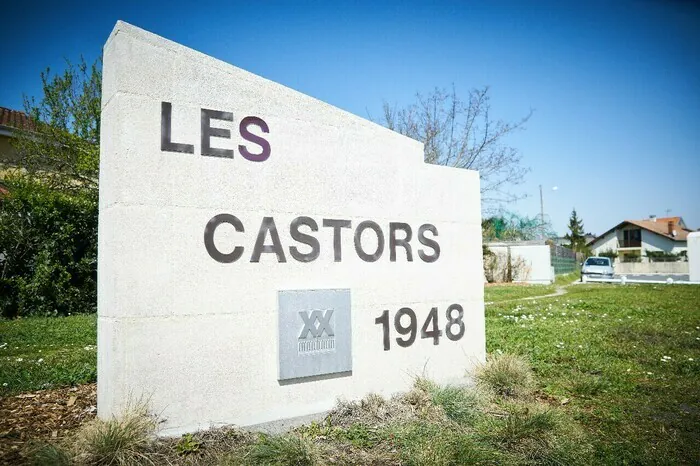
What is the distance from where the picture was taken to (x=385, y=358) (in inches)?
198

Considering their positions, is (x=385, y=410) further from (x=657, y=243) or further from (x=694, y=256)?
(x=657, y=243)

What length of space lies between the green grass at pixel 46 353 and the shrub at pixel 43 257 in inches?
32.5

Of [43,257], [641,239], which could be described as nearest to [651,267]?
[641,239]

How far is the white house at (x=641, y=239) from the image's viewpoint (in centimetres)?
5950

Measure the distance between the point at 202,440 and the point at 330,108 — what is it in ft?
10.8

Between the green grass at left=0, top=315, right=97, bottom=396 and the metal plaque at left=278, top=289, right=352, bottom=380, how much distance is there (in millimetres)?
2695

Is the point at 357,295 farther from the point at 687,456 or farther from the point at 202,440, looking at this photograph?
the point at 687,456

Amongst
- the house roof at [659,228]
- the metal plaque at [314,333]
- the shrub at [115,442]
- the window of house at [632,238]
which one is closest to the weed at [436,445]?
the metal plaque at [314,333]

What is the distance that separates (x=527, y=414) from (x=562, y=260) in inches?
1309

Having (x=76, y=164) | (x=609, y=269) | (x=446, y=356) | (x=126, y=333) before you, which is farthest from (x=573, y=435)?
(x=609, y=269)

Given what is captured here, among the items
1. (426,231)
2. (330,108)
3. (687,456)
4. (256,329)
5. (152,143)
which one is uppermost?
(330,108)

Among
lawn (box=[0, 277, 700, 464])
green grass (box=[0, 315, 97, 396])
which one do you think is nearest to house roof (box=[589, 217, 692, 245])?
lawn (box=[0, 277, 700, 464])

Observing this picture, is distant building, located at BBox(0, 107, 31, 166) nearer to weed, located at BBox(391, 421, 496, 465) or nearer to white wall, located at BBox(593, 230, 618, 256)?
weed, located at BBox(391, 421, 496, 465)

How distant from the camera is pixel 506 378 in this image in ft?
17.1
